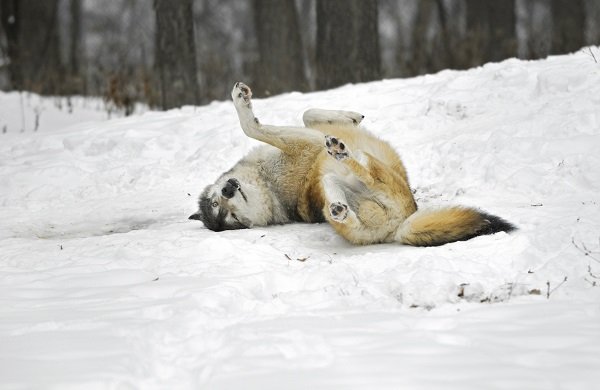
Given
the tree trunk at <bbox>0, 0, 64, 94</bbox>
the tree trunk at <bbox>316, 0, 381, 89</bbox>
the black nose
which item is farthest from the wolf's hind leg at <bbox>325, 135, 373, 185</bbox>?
the tree trunk at <bbox>0, 0, 64, 94</bbox>

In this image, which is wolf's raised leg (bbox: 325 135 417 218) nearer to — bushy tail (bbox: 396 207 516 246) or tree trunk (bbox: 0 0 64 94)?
bushy tail (bbox: 396 207 516 246)

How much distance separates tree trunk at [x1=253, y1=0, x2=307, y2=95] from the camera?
1280 cm

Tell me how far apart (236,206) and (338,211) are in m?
1.45

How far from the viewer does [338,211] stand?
14.6ft

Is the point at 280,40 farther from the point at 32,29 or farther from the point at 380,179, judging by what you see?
the point at 380,179

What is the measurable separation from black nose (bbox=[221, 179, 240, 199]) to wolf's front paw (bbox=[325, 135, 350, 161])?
4.21 ft

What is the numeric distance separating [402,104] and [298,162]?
8.91 feet

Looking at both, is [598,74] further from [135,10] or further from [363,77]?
[135,10]

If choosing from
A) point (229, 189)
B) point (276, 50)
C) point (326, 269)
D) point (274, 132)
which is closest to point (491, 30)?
point (276, 50)

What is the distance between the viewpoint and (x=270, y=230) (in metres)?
5.37

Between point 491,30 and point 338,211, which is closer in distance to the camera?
point 338,211

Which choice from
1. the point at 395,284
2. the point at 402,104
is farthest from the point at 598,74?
the point at 395,284

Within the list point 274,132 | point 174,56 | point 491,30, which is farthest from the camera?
point 491,30

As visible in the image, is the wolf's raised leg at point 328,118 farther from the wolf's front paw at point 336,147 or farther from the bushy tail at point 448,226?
the bushy tail at point 448,226
